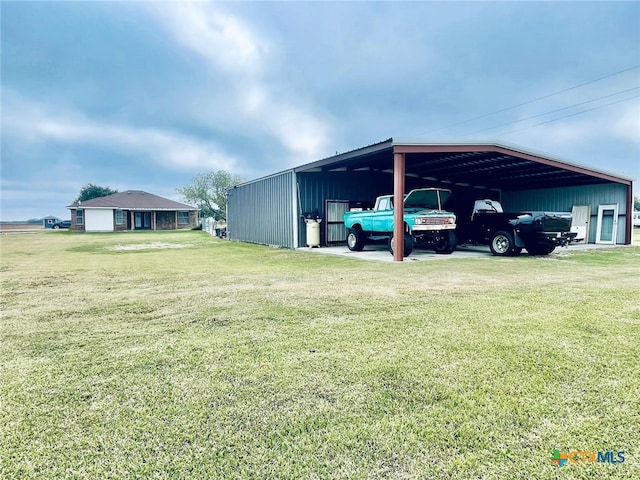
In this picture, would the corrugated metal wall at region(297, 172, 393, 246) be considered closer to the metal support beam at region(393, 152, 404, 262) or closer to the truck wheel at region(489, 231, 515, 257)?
the metal support beam at region(393, 152, 404, 262)

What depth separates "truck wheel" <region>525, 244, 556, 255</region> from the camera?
11.1m

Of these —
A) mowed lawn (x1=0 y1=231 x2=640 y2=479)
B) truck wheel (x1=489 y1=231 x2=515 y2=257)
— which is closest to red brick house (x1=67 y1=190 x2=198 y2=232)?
truck wheel (x1=489 y1=231 x2=515 y2=257)

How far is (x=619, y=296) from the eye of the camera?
15.7 feet

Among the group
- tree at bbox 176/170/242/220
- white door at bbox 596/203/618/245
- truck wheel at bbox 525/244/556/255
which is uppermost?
tree at bbox 176/170/242/220

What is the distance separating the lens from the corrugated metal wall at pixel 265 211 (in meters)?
14.7

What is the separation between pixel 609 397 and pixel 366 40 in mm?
21560

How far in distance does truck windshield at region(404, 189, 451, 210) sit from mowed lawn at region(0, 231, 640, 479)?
21.9 ft

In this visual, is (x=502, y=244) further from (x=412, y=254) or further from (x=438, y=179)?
(x=438, y=179)

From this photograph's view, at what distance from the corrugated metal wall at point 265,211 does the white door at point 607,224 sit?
15.7 metres

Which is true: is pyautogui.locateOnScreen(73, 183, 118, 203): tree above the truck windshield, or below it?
above

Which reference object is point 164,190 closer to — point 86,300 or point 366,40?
point 366,40

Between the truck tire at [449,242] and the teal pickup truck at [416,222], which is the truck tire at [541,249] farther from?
the teal pickup truck at [416,222]

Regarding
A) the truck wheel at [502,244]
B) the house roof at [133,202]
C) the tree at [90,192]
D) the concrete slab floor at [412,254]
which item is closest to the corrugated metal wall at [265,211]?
the concrete slab floor at [412,254]

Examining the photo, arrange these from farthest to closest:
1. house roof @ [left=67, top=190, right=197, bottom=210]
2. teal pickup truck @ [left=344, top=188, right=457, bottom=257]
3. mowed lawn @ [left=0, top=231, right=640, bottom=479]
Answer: house roof @ [left=67, top=190, right=197, bottom=210] → teal pickup truck @ [left=344, top=188, right=457, bottom=257] → mowed lawn @ [left=0, top=231, right=640, bottom=479]
